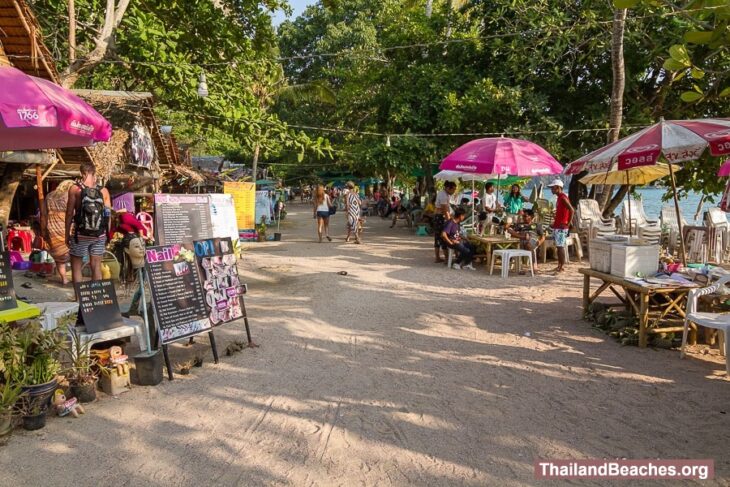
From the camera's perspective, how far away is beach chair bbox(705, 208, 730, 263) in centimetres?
1038

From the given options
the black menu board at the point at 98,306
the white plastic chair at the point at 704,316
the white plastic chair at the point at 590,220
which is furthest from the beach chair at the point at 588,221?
the black menu board at the point at 98,306

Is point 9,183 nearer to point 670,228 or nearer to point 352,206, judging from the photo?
point 352,206

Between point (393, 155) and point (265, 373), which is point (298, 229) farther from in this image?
point (265, 373)

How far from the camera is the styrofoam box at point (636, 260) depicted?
19.1 ft

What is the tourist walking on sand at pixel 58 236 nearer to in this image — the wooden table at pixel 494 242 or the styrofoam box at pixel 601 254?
the wooden table at pixel 494 242

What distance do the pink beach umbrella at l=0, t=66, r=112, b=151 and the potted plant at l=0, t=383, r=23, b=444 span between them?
6.13 ft

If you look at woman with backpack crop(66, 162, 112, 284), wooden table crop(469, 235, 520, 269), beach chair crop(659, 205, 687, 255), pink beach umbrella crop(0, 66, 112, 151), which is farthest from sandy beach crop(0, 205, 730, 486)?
beach chair crop(659, 205, 687, 255)

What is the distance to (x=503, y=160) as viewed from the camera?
30.5ft

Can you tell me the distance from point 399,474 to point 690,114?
14.7 meters

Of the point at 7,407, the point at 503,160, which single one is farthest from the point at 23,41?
the point at 503,160

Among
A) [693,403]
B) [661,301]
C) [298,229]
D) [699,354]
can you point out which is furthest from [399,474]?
[298,229]

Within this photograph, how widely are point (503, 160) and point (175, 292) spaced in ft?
21.2

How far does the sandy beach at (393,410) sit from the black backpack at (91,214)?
Answer: 1.99 m

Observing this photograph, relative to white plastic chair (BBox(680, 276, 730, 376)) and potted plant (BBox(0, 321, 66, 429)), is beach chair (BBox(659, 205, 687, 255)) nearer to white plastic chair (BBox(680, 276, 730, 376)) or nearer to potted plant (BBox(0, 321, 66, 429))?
white plastic chair (BBox(680, 276, 730, 376))
